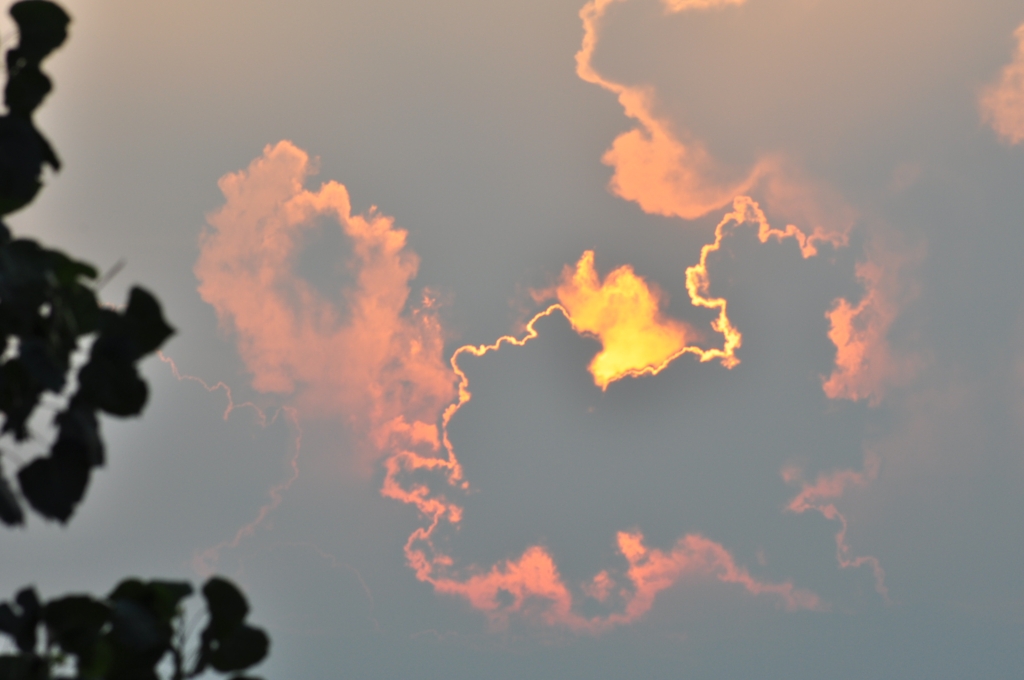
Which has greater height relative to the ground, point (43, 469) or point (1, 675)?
point (43, 469)

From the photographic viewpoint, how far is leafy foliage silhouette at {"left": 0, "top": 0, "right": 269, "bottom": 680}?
11.4 ft

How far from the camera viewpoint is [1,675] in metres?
3.55

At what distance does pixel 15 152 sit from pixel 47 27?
0.69 metres

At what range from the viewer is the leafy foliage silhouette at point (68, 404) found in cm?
349

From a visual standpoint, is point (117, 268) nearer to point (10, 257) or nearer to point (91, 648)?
point (10, 257)

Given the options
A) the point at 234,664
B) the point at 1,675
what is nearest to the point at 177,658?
the point at 234,664

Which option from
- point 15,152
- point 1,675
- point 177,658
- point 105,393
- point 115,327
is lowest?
point 1,675

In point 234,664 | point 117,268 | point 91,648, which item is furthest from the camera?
point 234,664

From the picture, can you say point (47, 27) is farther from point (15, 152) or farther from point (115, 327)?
point (115, 327)

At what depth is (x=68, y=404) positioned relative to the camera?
3.53 metres

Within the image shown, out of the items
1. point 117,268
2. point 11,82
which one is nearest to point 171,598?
point 117,268

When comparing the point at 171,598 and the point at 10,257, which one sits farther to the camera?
the point at 171,598

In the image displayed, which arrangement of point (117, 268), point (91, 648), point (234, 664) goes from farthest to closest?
point (234, 664) → point (91, 648) → point (117, 268)

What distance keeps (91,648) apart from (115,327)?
1.24m
